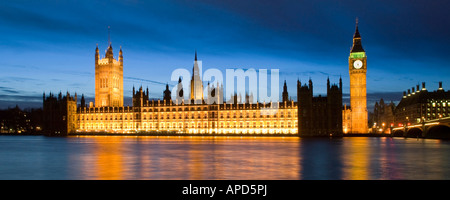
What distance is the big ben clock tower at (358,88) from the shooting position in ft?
407

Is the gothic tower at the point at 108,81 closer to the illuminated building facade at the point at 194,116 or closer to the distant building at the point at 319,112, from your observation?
the illuminated building facade at the point at 194,116

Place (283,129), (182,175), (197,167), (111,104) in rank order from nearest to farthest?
(182,175) < (197,167) < (283,129) < (111,104)

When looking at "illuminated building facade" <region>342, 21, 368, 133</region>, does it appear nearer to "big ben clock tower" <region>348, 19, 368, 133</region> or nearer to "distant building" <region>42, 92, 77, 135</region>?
"big ben clock tower" <region>348, 19, 368, 133</region>

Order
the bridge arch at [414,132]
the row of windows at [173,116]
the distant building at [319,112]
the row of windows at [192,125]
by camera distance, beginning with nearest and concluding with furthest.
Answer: the bridge arch at [414,132] → the distant building at [319,112] → the row of windows at [192,125] → the row of windows at [173,116]

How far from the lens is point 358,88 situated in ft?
416

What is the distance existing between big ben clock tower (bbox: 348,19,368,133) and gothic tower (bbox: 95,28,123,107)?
77.6 metres

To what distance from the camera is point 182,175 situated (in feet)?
79.8

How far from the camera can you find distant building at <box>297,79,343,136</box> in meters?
118

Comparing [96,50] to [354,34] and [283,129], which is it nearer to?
[283,129]

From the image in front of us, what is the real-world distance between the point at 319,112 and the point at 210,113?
103 feet

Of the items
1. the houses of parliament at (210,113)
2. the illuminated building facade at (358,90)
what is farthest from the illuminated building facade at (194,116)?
the illuminated building facade at (358,90)

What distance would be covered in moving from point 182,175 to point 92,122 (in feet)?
401
